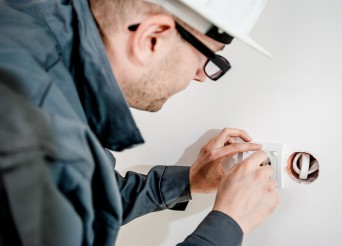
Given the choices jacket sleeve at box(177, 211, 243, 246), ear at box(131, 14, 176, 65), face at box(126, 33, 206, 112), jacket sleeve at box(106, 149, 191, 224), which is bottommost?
jacket sleeve at box(106, 149, 191, 224)

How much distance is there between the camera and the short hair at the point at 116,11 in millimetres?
578

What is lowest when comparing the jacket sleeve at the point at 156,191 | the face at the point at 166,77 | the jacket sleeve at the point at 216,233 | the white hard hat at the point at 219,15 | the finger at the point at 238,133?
the jacket sleeve at the point at 156,191

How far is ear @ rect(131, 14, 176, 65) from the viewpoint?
57 cm

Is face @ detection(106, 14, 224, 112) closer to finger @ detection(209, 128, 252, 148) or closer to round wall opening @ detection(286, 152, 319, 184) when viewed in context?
finger @ detection(209, 128, 252, 148)

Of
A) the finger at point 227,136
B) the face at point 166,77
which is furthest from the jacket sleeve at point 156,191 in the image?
the face at point 166,77

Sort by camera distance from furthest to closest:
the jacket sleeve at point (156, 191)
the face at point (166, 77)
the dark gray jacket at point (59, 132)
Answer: the jacket sleeve at point (156, 191), the face at point (166, 77), the dark gray jacket at point (59, 132)

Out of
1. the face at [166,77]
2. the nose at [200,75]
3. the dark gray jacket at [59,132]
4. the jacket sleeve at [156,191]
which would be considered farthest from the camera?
the jacket sleeve at [156,191]

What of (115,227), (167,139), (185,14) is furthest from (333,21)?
(115,227)

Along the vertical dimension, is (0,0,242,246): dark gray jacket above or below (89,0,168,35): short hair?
below

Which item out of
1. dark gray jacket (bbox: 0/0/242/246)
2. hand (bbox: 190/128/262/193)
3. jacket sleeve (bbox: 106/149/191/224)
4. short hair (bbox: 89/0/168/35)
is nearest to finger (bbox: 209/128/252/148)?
hand (bbox: 190/128/262/193)

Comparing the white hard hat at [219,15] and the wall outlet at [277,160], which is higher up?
the white hard hat at [219,15]

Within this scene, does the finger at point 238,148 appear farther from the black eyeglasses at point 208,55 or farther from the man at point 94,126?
the black eyeglasses at point 208,55

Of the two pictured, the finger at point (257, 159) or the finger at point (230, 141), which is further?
the finger at point (230, 141)

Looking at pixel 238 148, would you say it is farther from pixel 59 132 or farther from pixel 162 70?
pixel 59 132
